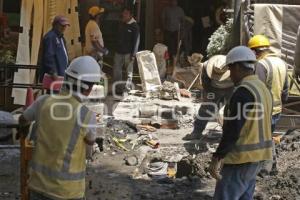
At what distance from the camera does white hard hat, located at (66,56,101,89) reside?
14.4 feet

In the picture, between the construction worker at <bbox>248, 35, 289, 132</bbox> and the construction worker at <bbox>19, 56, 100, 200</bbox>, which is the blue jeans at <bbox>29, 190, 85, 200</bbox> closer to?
the construction worker at <bbox>19, 56, 100, 200</bbox>

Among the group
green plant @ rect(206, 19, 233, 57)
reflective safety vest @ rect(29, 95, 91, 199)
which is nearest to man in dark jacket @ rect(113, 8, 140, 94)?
green plant @ rect(206, 19, 233, 57)

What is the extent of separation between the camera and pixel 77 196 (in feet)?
14.6

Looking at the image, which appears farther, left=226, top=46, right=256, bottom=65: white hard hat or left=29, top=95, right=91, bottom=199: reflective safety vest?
left=226, top=46, right=256, bottom=65: white hard hat

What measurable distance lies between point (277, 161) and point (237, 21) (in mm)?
5200

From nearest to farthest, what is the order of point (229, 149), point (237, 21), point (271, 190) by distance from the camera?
point (229, 149)
point (271, 190)
point (237, 21)

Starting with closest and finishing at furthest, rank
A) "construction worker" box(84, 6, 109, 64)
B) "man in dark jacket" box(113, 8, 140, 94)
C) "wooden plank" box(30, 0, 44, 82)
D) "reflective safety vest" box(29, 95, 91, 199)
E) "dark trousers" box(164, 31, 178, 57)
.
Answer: "reflective safety vest" box(29, 95, 91, 199)
"wooden plank" box(30, 0, 44, 82)
"construction worker" box(84, 6, 109, 64)
"man in dark jacket" box(113, 8, 140, 94)
"dark trousers" box(164, 31, 178, 57)

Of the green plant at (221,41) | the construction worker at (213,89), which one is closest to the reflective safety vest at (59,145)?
the construction worker at (213,89)

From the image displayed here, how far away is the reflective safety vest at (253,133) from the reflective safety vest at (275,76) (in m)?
2.39

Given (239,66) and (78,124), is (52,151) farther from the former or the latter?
(239,66)

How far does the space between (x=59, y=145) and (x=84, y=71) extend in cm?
57

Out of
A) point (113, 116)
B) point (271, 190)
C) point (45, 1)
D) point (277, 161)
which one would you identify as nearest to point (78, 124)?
point (271, 190)

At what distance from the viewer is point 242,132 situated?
511cm

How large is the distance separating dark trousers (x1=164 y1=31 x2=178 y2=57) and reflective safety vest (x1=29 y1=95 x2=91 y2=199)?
12590 mm
